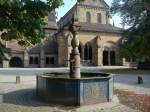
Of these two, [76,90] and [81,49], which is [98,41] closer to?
[81,49]

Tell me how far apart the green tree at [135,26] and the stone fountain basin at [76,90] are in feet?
68.2

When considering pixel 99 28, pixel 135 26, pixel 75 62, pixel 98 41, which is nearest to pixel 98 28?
pixel 99 28

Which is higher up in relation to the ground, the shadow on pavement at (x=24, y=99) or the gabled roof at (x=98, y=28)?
the gabled roof at (x=98, y=28)

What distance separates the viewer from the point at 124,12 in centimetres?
4172

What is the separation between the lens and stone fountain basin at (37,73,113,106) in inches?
500

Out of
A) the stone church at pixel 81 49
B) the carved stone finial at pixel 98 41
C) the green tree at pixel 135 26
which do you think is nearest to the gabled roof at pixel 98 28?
the stone church at pixel 81 49

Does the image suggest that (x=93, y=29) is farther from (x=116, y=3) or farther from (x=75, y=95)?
(x=75, y=95)

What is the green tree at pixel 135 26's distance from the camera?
114 feet

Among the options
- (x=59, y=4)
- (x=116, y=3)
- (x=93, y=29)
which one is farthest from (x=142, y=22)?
(x=59, y=4)

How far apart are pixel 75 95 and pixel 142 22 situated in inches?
A: 1085

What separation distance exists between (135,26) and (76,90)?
29920 mm

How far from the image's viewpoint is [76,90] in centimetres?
1267

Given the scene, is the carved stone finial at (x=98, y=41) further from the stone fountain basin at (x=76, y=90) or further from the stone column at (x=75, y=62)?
the stone fountain basin at (x=76, y=90)

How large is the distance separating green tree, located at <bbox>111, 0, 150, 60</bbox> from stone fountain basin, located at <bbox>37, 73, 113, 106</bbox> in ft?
68.2
